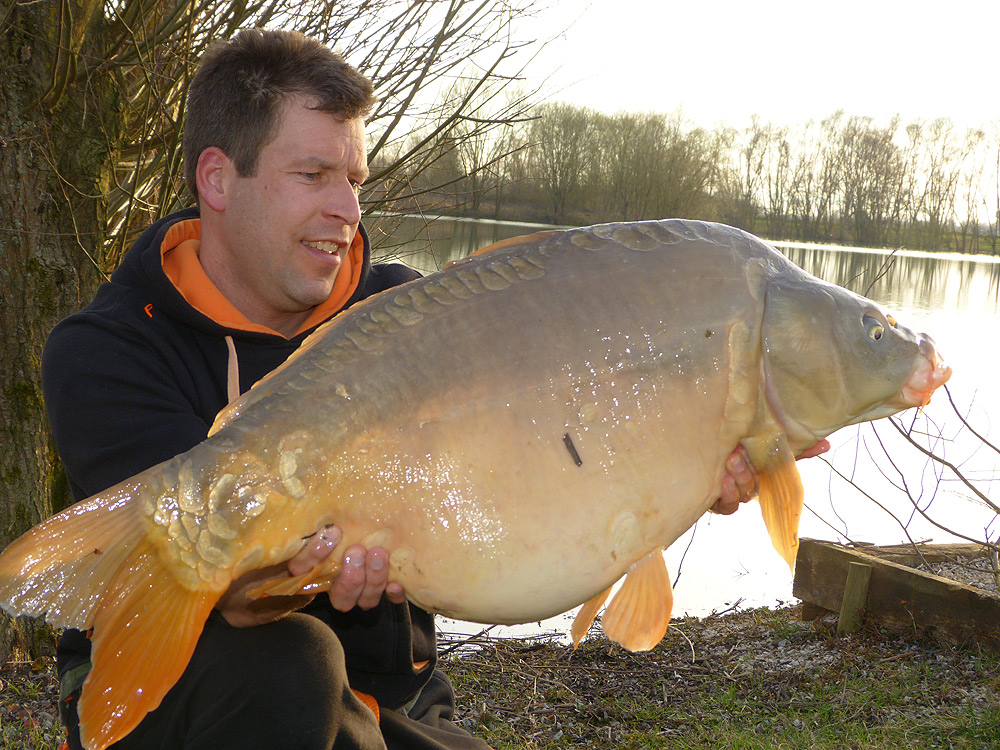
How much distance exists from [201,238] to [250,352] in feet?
0.99

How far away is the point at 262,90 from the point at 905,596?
2.72 m

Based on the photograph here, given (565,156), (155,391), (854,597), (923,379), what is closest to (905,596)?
(854,597)

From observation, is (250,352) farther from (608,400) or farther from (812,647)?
(812,647)

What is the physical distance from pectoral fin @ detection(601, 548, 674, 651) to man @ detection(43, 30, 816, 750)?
7.3 inches

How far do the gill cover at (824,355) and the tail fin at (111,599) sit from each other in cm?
93

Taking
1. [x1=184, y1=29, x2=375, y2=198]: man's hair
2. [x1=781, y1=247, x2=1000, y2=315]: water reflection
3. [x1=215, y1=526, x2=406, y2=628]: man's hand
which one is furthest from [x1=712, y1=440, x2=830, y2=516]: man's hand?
[x1=781, y1=247, x2=1000, y2=315]: water reflection

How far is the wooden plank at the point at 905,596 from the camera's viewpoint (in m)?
2.96

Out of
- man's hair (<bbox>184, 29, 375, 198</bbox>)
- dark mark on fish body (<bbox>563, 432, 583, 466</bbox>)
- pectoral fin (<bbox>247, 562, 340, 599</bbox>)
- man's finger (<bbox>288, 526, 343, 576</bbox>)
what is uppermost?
man's hair (<bbox>184, 29, 375, 198</bbox>)

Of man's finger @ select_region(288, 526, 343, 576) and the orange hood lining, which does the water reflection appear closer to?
the orange hood lining

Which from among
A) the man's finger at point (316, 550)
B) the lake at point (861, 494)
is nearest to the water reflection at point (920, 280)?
the lake at point (861, 494)

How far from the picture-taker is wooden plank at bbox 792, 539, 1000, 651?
296 centimetres

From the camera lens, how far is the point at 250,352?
181 cm

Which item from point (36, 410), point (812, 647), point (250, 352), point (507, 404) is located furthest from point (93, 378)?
point (812, 647)

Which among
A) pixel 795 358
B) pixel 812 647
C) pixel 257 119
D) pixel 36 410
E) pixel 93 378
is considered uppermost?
pixel 257 119
